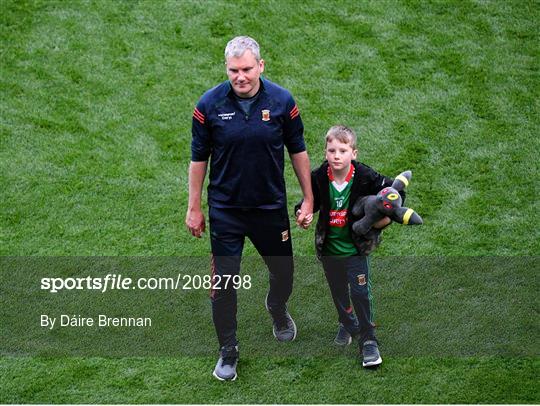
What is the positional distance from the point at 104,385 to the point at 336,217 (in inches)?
70.9

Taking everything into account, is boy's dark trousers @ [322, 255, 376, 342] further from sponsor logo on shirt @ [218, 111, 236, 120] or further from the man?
sponsor logo on shirt @ [218, 111, 236, 120]

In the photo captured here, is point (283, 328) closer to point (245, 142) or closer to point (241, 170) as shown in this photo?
point (241, 170)

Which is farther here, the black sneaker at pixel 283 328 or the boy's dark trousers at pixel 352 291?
the black sneaker at pixel 283 328

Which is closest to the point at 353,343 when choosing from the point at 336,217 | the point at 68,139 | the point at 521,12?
the point at 336,217

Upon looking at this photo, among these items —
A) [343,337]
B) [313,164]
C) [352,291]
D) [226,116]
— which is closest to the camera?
[226,116]

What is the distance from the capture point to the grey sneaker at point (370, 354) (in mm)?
6426

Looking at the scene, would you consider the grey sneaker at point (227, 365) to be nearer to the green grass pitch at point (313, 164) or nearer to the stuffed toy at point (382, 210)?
the green grass pitch at point (313, 164)

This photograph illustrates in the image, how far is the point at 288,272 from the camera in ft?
21.3

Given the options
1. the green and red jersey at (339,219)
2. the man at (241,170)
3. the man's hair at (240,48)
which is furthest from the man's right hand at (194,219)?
the man's hair at (240,48)

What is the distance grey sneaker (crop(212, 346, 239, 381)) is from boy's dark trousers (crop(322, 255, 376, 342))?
2.47 ft

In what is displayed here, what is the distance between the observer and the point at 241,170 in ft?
19.8

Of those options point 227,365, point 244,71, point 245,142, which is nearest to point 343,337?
point 227,365

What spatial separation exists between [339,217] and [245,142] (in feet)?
2.61

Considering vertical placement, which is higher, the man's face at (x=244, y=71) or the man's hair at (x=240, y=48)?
the man's hair at (x=240, y=48)
